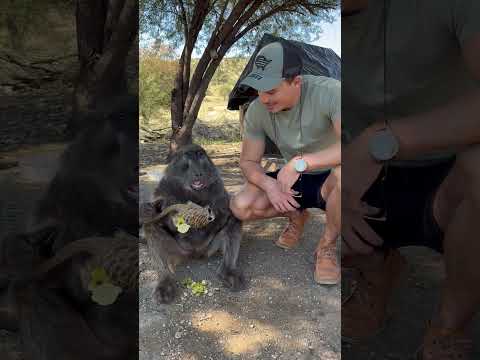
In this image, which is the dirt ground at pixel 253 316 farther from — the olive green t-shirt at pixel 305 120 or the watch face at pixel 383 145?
the watch face at pixel 383 145

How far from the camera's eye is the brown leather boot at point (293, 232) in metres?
3.13

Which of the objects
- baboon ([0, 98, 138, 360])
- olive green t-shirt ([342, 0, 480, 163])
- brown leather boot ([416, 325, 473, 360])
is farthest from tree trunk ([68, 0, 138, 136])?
brown leather boot ([416, 325, 473, 360])

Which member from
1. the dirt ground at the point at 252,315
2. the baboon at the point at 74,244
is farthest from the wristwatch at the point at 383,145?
the dirt ground at the point at 252,315

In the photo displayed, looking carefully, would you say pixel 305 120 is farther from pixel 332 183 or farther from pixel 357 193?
pixel 357 193

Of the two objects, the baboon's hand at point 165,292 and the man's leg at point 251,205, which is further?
the man's leg at point 251,205

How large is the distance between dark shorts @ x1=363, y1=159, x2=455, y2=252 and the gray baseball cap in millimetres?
1421

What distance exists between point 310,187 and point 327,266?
0.49 m

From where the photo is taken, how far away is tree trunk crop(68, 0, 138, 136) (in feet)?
3.08

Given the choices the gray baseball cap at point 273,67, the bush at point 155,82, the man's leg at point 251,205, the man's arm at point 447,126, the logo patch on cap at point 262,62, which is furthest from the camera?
the bush at point 155,82

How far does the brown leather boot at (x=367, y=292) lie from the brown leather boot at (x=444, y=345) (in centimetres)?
9

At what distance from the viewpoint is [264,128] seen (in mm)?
2668

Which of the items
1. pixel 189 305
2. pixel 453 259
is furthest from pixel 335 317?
pixel 453 259

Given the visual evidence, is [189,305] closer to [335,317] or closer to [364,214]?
[335,317]

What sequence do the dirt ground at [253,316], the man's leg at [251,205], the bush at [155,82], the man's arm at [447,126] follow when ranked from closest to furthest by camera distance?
the man's arm at [447,126] < the dirt ground at [253,316] < the man's leg at [251,205] < the bush at [155,82]
